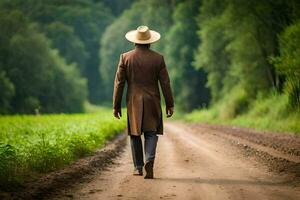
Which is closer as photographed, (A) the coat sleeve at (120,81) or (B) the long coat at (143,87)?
(B) the long coat at (143,87)

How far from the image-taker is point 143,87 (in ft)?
33.9

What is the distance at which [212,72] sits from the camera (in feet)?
151

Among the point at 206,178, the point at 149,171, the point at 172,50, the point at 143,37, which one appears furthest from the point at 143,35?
the point at 172,50

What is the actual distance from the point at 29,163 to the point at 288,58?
16448 mm

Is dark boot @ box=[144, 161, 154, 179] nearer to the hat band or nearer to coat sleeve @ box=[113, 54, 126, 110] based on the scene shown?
coat sleeve @ box=[113, 54, 126, 110]

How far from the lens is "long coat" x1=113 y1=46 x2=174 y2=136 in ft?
33.7

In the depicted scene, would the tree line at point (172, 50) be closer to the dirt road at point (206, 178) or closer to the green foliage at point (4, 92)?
the green foliage at point (4, 92)

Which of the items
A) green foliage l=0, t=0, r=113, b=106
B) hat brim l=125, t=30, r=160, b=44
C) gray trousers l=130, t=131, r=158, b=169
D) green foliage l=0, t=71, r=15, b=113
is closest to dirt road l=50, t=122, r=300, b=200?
gray trousers l=130, t=131, r=158, b=169

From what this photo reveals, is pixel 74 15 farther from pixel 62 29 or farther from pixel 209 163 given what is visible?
pixel 209 163

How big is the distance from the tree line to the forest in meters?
0.07

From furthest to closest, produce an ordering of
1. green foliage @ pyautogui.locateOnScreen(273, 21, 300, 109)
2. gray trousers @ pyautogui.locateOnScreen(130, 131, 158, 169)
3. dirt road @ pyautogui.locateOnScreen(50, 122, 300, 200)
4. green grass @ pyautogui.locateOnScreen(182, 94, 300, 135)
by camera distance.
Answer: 1. green foliage @ pyautogui.locateOnScreen(273, 21, 300, 109)
2. green grass @ pyautogui.locateOnScreen(182, 94, 300, 135)
3. gray trousers @ pyautogui.locateOnScreen(130, 131, 158, 169)
4. dirt road @ pyautogui.locateOnScreen(50, 122, 300, 200)

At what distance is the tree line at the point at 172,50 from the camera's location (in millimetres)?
31359

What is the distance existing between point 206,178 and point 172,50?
46.1m

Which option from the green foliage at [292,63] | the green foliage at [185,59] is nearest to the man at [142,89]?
the green foliage at [292,63]
